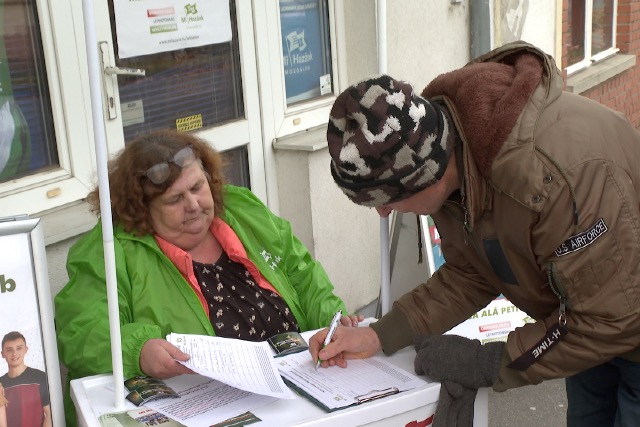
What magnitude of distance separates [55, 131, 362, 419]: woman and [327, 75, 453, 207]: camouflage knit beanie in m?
0.60

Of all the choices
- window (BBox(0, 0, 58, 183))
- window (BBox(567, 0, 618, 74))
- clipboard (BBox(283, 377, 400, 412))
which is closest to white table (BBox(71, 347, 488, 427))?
clipboard (BBox(283, 377, 400, 412))

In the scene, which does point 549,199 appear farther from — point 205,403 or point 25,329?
point 25,329

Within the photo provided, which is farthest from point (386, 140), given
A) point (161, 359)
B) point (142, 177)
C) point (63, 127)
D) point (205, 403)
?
point (63, 127)

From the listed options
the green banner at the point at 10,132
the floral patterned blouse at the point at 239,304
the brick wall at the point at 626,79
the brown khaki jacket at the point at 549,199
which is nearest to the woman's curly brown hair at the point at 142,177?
the floral patterned blouse at the point at 239,304

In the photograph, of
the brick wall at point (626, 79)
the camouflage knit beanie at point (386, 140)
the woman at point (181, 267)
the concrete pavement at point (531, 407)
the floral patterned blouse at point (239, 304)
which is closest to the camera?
the camouflage knit beanie at point (386, 140)

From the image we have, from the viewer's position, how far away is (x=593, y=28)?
679cm

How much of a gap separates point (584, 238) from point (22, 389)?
1199 millimetres

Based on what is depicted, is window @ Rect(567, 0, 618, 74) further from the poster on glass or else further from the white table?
the poster on glass

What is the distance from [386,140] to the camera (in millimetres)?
1519

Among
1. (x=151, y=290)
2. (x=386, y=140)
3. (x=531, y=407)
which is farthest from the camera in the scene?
(x=531, y=407)

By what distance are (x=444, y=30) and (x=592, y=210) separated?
9.53ft

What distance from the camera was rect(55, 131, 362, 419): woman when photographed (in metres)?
2.17

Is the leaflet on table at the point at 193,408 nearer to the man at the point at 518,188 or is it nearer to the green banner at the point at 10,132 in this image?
the man at the point at 518,188

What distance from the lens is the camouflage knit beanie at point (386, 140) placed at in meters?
1.52
